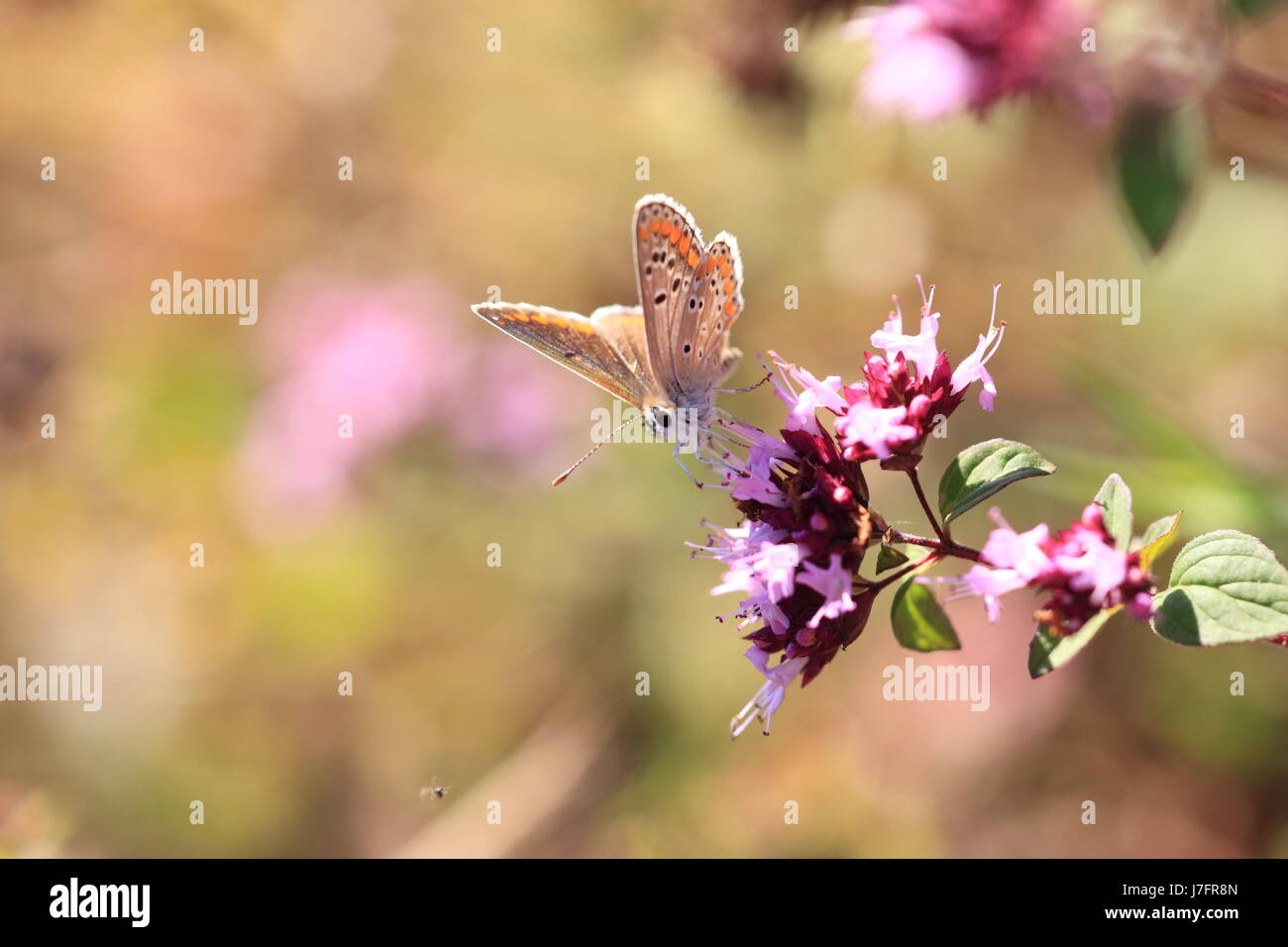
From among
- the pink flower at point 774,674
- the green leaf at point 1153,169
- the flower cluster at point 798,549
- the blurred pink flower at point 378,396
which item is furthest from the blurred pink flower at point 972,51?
the blurred pink flower at point 378,396

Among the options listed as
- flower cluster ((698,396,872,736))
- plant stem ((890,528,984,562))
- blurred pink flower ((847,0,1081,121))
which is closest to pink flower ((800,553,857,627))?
flower cluster ((698,396,872,736))

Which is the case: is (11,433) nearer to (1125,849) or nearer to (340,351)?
(340,351)

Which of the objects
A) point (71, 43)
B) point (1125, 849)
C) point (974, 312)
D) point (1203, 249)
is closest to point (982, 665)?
point (1125, 849)

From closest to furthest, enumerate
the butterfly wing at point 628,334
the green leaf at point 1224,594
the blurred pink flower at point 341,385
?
the green leaf at point 1224,594 < the butterfly wing at point 628,334 < the blurred pink flower at point 341,385

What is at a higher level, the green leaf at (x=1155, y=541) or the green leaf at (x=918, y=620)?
the green leaf at (x=1155, y=541)

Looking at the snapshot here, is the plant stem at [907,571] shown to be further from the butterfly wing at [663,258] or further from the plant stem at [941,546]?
the butterfly wing at [663,258]

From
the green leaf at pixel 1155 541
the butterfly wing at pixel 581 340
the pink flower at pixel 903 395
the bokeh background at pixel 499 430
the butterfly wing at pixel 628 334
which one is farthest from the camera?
the bokeh background at pixel 499 430

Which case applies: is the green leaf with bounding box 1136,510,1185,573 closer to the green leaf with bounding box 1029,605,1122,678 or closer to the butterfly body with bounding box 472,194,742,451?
the green leaf with bounding box 1029,605,1122,678
